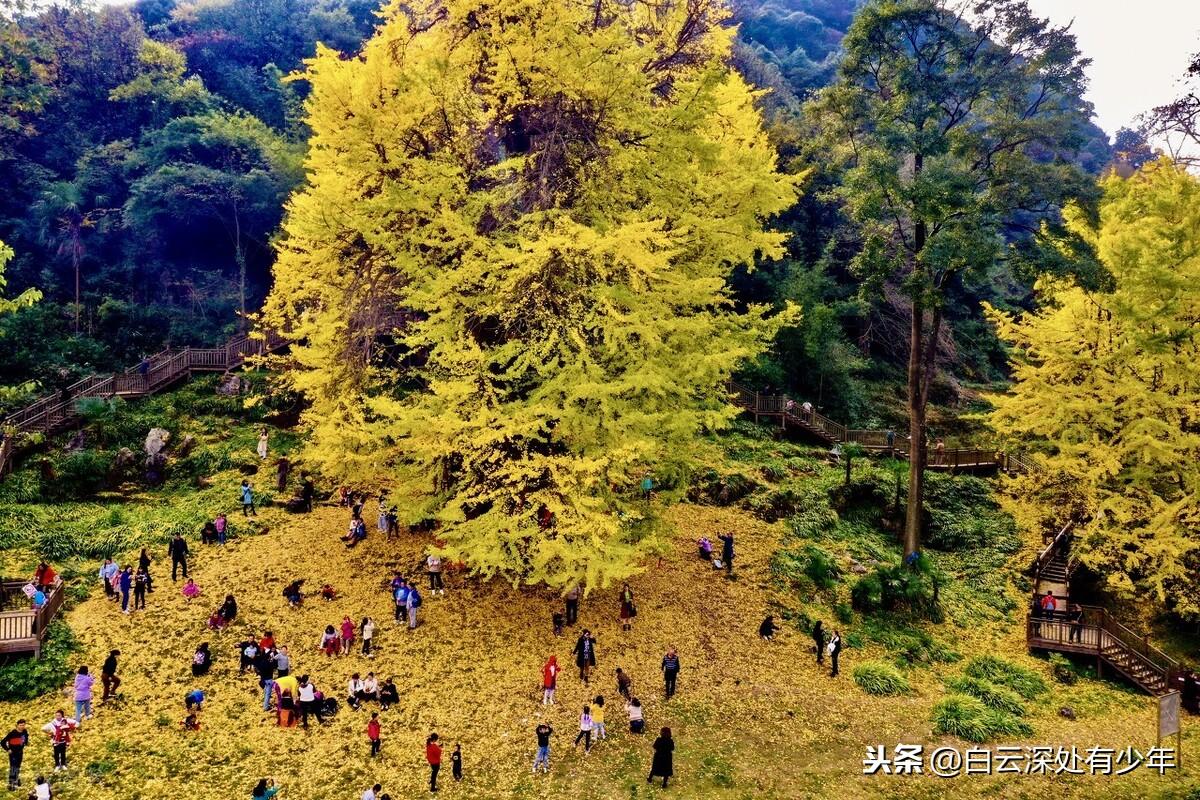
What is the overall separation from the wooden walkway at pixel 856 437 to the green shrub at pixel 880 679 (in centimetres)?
1312

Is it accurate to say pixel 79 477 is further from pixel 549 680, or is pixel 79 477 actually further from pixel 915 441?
pixel 915 441

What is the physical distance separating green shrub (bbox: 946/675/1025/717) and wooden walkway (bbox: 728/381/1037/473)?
1350 centimetres

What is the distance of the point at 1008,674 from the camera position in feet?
58.3

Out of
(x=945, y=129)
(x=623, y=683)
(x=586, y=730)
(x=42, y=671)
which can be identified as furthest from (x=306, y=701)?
(x=945, y=129)

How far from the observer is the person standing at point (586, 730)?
13.1 m

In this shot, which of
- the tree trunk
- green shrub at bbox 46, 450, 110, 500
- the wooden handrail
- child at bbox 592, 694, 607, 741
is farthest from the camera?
the wooden handrail

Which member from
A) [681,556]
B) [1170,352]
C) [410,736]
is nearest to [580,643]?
[410,736]

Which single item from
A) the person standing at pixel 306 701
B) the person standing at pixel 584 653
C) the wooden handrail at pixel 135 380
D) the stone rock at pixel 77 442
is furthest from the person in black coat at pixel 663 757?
the stone rock at pixel 77 442

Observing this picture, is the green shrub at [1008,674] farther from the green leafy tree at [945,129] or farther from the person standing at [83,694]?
the person standing at [83,694]

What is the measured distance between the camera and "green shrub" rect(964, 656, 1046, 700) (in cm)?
1725

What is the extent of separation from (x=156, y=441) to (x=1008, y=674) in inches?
1021

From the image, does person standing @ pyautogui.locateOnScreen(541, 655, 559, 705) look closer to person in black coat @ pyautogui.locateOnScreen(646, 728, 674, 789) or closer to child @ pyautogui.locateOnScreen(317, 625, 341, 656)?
person in black coat @ pyautogui.locateOnScreen(646, 728, 674, 789)

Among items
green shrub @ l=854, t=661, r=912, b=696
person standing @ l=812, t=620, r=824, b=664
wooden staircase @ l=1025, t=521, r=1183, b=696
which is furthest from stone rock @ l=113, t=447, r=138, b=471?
wooden staircase @ l=1025, t=521, r=1183, b=696

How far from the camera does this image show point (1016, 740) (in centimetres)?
1498
